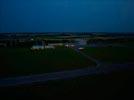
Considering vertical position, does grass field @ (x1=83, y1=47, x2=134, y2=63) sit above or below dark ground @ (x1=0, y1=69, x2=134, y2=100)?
below

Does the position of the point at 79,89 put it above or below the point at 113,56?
above

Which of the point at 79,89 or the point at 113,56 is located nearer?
the point at 79,89

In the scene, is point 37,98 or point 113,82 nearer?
point 37,98

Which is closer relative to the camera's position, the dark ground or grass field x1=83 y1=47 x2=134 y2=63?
the dark ground

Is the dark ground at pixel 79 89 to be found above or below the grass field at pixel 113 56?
above

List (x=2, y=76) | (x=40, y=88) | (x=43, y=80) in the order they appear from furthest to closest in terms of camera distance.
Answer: (x=2, y=76)
(x=43, y=80)
(x=40, y=88)

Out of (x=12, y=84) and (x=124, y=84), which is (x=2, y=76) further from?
(x=124, y=84)

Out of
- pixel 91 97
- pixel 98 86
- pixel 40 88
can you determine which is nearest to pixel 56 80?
pixel 40 88

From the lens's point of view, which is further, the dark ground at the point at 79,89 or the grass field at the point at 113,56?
the grass field at the point at 113,56
